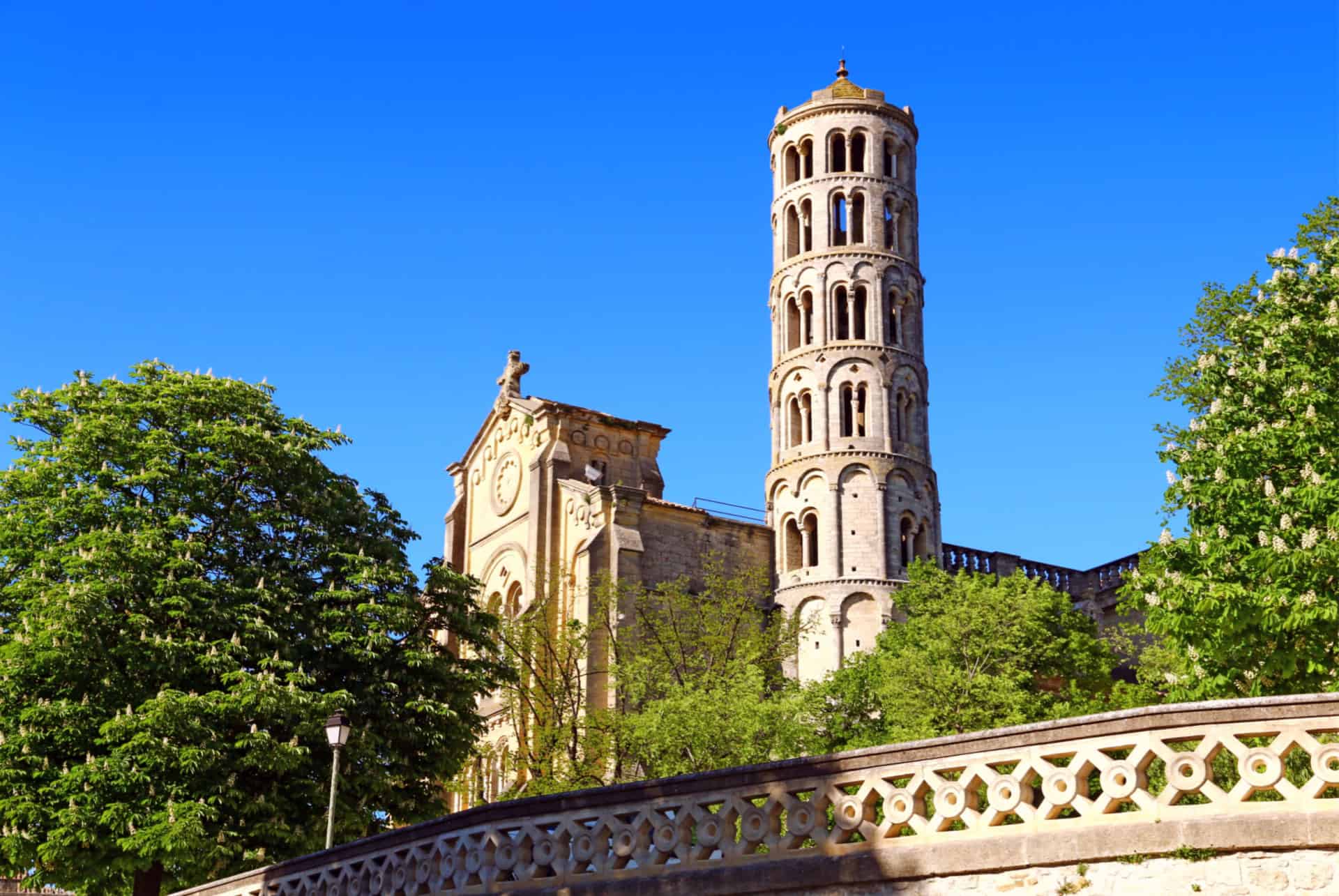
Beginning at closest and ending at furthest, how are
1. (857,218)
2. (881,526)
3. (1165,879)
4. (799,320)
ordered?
(1165,879), (881,526), (799,320), (857,218)

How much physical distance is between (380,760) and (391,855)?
42.3ft

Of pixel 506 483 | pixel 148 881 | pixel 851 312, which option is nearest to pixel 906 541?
pixel 851 312

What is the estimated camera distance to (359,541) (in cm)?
3172

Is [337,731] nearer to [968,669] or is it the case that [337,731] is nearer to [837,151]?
[968,669]

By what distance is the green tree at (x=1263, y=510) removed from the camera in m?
21.3

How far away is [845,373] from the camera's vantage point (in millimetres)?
53812

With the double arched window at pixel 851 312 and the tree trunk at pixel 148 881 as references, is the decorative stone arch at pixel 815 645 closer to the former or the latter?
the double arched window at pixel 851 312

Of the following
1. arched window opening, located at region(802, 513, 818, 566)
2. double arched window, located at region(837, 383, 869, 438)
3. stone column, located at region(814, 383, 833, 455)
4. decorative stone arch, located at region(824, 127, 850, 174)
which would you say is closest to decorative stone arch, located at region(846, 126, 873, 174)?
decorative stone arch, located at region(824, 127, 850, 174)

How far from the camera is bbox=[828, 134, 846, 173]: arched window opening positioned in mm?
56781

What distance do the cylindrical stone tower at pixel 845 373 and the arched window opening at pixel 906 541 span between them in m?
0.07

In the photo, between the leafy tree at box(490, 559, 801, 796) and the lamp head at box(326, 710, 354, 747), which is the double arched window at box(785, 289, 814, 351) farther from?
the lamp head at box(326, 710, 354, 747)

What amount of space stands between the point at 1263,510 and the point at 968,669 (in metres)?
18.5

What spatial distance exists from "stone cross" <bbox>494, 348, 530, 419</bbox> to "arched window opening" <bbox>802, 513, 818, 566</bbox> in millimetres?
12508

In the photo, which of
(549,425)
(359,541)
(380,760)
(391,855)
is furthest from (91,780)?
(549,425)
